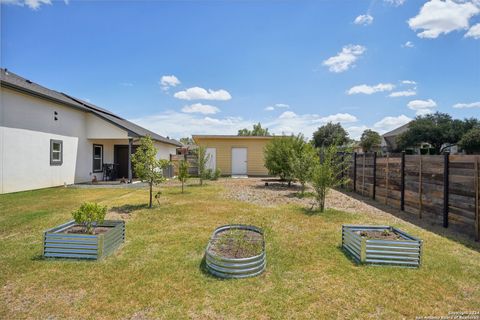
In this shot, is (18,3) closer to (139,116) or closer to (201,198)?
(201,198)

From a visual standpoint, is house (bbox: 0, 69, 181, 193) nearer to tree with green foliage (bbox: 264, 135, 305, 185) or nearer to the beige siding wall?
the beige siding wall

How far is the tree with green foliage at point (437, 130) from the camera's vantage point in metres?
27.7

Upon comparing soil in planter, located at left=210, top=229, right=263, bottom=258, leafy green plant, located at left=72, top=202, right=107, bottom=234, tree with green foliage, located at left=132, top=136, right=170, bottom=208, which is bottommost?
soil in planter, located at left=210, top=229, right=263, bottom=258

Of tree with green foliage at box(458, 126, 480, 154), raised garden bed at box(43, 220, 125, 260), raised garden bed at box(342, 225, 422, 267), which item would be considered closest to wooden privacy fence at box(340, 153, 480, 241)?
raised garden bed at box(342, 225, 422, 267)

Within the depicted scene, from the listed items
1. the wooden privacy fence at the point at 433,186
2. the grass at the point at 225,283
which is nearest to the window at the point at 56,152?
the grass at the point at 225,283

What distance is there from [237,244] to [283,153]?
8.73 meters

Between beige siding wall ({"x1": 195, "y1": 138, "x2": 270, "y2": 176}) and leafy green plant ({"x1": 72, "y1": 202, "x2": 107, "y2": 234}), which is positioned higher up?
beige siding wall ({"x1": 195, "y1": 138, "x2": 270, "y2": 176})

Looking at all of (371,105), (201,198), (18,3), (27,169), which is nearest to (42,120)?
(27,169)

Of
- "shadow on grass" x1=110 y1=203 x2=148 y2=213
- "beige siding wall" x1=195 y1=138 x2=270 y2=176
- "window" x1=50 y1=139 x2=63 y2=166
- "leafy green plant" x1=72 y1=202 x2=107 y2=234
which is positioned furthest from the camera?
"beige siding wall" x1=195 y1=138 x2=270 y2=176

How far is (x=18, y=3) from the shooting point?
909 centimetres

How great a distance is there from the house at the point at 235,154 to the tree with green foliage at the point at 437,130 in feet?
69.1

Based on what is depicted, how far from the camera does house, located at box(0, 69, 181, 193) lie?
9.17 metres

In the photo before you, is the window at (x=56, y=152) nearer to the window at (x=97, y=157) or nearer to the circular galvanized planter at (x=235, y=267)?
the window at (x=97, y=157)

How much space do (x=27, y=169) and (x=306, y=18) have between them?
39.5ft
